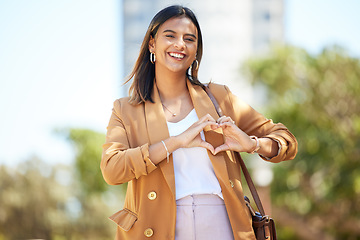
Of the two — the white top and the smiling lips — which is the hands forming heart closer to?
the white top

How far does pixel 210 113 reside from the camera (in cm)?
276

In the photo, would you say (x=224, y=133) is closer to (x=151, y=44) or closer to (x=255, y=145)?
(x=255, y=145)

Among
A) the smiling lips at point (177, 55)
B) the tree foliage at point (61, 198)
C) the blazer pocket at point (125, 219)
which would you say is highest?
the smiling lips at point (177, 55)

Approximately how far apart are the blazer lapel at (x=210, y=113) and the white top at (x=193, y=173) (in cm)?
4

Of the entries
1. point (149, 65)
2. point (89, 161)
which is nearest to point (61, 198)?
point (89, 161)

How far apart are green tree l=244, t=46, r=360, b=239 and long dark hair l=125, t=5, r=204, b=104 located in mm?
15675

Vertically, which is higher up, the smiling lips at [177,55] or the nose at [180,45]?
the nose at [180,45]

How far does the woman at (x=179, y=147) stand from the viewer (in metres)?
2.52

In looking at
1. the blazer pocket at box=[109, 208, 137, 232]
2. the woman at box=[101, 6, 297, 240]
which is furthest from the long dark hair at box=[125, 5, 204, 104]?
the blazer pocket at box=[109, 208, 137, 232]

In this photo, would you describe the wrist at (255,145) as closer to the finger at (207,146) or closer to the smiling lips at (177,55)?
the finger at (207,146)

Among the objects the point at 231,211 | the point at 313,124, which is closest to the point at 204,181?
the point at 231,211

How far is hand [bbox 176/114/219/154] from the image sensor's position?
8.27 ft

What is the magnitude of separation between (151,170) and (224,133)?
0.42m

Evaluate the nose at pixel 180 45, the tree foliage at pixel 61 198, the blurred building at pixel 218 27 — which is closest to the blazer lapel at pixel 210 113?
the nose at pixel 180 45
